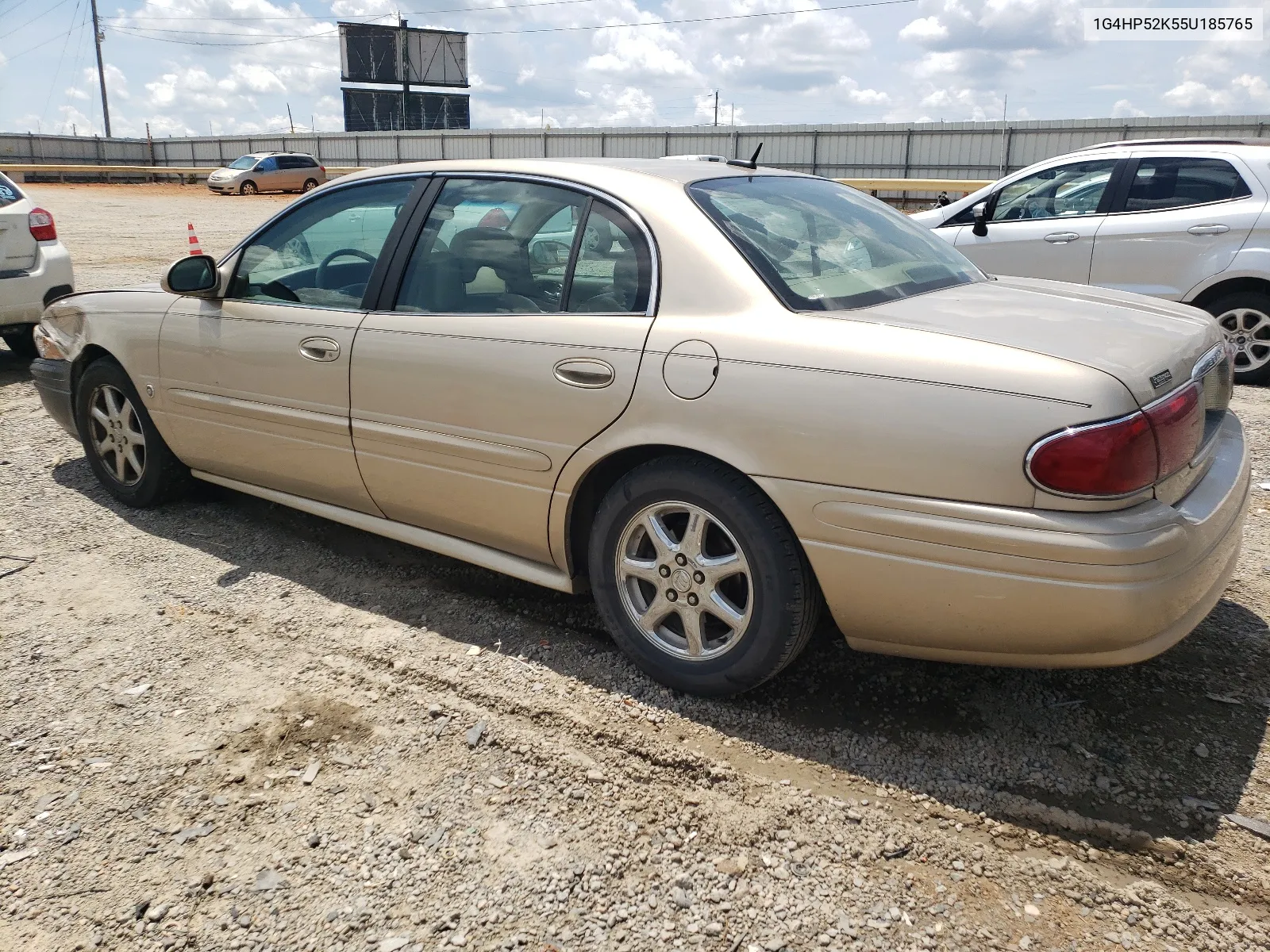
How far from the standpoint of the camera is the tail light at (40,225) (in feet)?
26.1

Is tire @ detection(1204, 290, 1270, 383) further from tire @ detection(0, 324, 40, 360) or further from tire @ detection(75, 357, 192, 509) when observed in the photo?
tire @ detection(0, 324, 40, 360)

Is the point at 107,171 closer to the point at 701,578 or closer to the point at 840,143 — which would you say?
the point at 840,143

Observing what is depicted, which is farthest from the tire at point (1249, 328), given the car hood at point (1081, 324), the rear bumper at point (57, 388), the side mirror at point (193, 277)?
the rear bumper at point (57, 388)

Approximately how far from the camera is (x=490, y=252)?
11.6ft

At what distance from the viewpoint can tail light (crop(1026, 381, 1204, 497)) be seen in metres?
2.39

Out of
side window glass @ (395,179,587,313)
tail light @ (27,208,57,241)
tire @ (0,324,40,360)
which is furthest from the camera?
tire @ (0,324,40,360)

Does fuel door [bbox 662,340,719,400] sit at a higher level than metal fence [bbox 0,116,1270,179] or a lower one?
lower

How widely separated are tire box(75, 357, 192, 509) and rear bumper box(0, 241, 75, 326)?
353cm

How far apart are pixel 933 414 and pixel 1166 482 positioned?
64 cm

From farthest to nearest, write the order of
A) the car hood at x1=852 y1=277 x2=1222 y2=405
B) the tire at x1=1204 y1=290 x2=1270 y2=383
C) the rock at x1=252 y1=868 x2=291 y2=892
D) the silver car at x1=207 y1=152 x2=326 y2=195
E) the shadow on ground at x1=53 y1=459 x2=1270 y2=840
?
the silver car at x1=207 y1=152 x2=326 y2=195, the tire at x1=1204 y1=290 x2=1270 y2=383, the shadow on ground at x1=53 y1=459 x2=1270 y2=840, the car hood at x1=852 y1=277 x2=1222 y2=405, the rock at x1=252 y1=868 x2=291 y2=892

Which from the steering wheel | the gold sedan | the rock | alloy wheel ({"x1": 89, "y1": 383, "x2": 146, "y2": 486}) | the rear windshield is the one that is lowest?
the rock

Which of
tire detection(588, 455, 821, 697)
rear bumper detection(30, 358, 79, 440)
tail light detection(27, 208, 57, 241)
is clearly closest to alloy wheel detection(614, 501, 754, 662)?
tire detection(588, 455, 821, 697)

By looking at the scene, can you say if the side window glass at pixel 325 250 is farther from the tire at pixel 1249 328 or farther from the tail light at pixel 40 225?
the tire at pixel 1249 328

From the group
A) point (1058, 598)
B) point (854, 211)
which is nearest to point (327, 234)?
point (854, 211)
